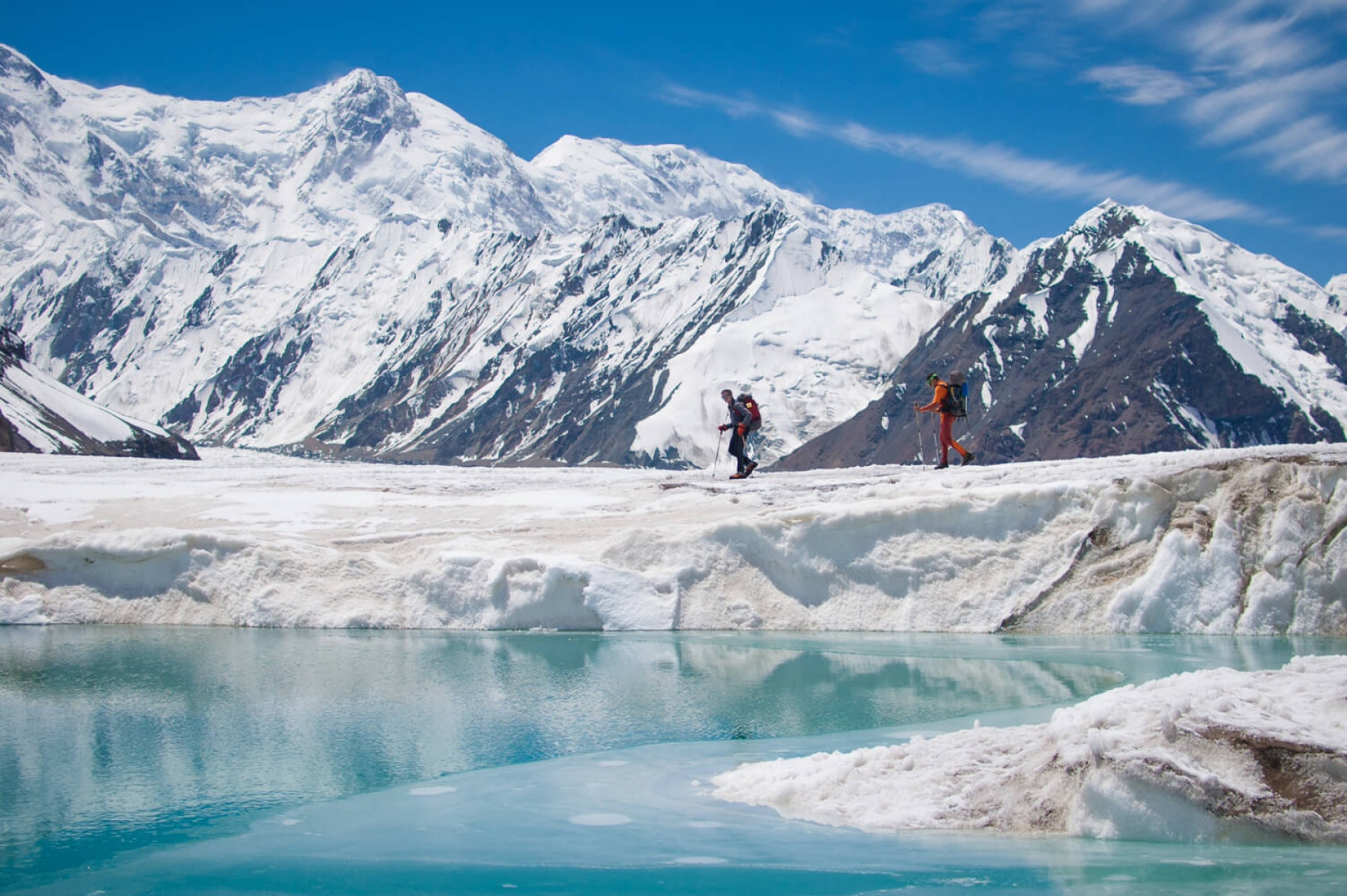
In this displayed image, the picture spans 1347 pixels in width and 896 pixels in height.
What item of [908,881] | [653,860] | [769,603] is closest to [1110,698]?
[908,881]

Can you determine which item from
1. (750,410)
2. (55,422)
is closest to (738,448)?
(750,410)

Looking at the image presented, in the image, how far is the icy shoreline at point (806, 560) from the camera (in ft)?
64.2

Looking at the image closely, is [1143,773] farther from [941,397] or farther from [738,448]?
[738,448]

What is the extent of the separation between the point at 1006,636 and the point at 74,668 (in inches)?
563

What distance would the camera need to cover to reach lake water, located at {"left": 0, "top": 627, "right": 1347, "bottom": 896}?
8.48 meters

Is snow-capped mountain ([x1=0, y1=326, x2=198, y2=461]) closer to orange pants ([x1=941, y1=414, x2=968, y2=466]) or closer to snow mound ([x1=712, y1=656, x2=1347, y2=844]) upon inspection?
orange pants ([x1=941, y1=414, x2=968, y2=466])

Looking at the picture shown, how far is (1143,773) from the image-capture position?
882 cm

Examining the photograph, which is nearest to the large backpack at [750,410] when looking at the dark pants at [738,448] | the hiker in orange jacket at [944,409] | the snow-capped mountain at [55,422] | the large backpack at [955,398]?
the dark pants at [738,448]

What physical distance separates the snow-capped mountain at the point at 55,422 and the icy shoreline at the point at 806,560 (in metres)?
50.1

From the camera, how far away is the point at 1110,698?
9.76m

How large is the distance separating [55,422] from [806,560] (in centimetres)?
7094

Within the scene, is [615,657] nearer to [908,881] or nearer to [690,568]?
[690,568]

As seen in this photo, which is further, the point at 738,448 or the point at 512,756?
the point at 738,448

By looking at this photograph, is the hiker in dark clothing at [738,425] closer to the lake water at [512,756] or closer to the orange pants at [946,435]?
the orange pants at [946,435]
